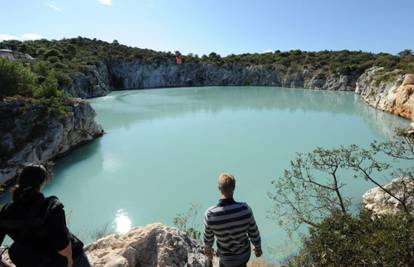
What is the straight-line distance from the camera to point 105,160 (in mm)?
14203

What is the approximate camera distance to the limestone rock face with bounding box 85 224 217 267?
3680 mm

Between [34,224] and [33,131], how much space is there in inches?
485

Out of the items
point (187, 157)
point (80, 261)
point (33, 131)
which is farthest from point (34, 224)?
point (33, 131)

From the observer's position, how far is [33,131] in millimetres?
13188

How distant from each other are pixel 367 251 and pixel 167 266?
2106 millimetres

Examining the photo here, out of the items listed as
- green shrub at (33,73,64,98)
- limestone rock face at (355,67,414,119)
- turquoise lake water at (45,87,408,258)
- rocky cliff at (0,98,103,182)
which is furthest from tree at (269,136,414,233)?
limestone rock face at (355,67,414,119)

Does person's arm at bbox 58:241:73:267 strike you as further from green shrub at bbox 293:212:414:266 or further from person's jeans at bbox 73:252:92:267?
green shrub at bbox 293:212:414:266

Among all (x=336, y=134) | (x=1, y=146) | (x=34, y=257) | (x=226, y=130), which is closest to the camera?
(x=34, y=257)

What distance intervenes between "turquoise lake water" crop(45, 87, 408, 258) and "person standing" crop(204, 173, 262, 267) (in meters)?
4.47

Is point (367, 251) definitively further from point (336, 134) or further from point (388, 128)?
point (388, 128)

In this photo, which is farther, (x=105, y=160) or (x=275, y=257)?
(x=105, y=160)

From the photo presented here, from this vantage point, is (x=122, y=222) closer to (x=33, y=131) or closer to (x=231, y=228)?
(x=231, y=228)

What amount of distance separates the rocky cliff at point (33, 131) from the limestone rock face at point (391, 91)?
21.0 metres

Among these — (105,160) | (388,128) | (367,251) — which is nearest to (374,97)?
(388,128)
